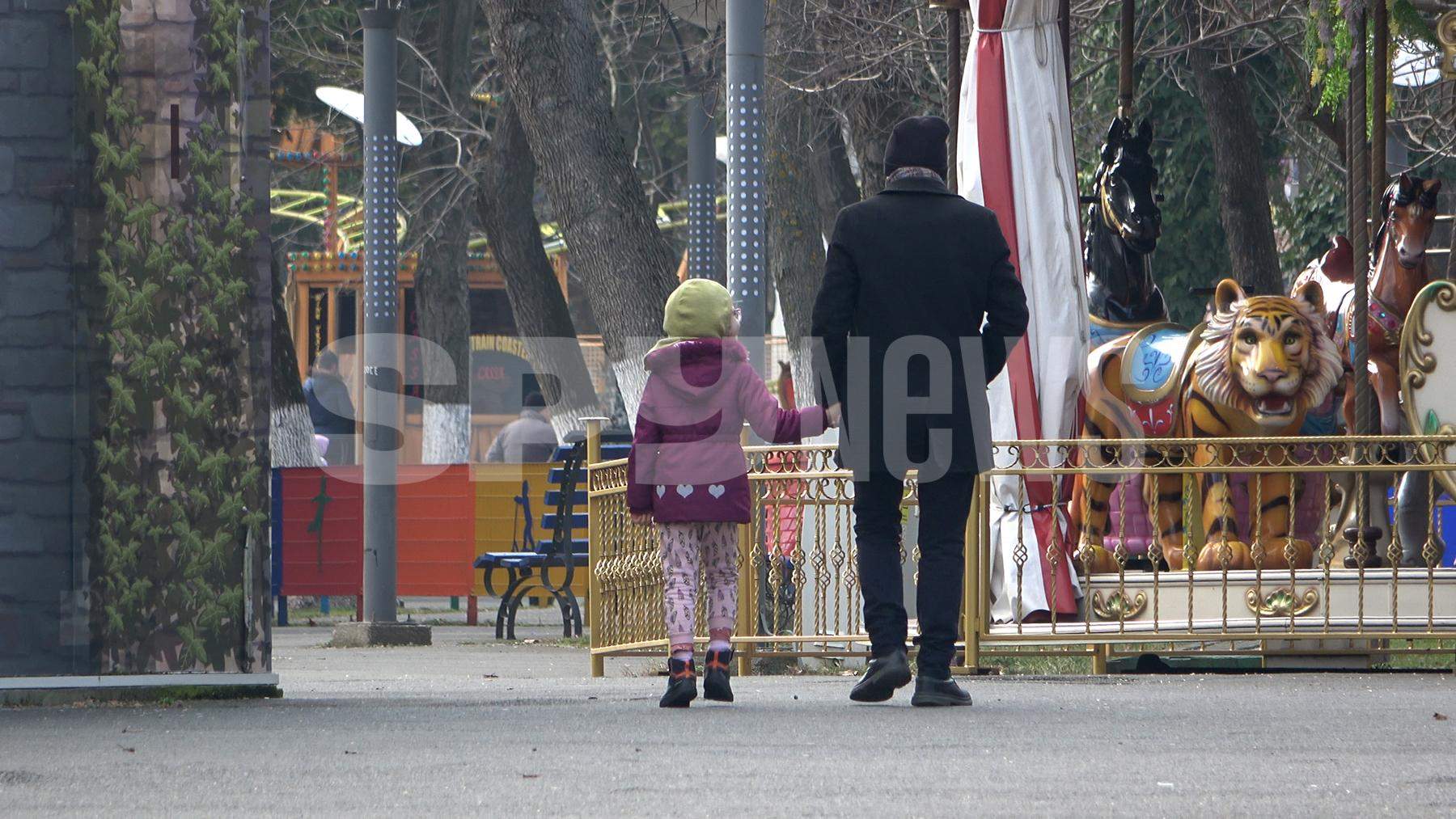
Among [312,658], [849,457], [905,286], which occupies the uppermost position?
[905,286]

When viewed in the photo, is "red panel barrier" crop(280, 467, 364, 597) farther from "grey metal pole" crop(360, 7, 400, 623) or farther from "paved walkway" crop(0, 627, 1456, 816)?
"paved walkway" crop(0, 627, 1456, 816)

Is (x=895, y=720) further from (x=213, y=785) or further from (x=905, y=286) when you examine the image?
(x=213, y=785)

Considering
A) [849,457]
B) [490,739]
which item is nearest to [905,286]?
[849,457]

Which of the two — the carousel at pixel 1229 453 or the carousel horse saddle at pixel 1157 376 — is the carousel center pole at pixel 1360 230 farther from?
the carousel horse saddle at pixel 1157 376

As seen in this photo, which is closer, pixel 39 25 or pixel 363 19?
pixel 39 25

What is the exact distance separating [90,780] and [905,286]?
329 cm

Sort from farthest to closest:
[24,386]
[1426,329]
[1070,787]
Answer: [1426,329]
[24,386]
[1070,787]

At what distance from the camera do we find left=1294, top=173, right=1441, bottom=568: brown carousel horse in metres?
12.1

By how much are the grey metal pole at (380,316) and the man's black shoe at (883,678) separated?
9390mm

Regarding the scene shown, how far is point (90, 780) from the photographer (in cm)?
652

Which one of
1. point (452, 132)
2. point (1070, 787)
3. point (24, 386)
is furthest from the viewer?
point (452, 132)

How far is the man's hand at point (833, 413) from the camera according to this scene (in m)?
8.34

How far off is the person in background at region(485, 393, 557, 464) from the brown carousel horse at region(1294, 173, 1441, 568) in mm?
13282

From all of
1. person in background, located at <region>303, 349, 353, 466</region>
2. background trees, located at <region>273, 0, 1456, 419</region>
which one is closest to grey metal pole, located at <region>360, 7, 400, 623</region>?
background trees, located at <region>273, 0, 1456, 419</region>
